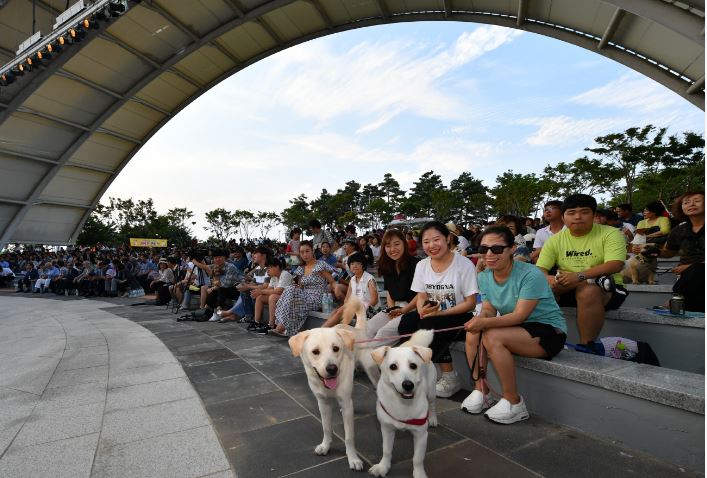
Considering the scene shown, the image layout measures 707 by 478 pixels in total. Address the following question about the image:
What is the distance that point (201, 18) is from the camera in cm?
1423

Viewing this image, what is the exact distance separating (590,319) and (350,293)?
9.94ft

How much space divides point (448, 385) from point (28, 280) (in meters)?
25.1

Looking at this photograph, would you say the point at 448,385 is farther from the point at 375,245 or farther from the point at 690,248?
the point at 375,245

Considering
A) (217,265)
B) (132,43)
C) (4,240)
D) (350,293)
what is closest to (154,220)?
(4,240)

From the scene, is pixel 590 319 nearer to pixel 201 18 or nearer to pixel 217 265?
pixel 217 265

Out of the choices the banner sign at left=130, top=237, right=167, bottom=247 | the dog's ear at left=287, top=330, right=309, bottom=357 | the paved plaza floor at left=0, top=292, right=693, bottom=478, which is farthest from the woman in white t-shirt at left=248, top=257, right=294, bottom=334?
the banner sign at left=130, top=237, right=167, bottom=247

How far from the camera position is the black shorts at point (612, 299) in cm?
361

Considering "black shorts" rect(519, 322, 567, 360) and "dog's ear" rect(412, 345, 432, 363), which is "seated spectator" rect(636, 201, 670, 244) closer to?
"black shorts" rect(519, 322, 567, 360)

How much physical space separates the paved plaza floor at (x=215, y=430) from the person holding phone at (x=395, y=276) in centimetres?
80

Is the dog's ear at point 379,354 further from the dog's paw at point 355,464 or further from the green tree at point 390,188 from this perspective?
the green tree at point 390,188

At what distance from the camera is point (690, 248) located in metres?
4.08

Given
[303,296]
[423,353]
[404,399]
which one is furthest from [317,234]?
[404,399]

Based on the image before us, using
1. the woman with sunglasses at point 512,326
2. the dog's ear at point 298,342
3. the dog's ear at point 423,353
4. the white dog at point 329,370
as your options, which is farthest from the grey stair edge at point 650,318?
the dog's ear at point 298,342

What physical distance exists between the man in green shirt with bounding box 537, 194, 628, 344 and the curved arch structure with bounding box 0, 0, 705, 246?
24.5 ft
